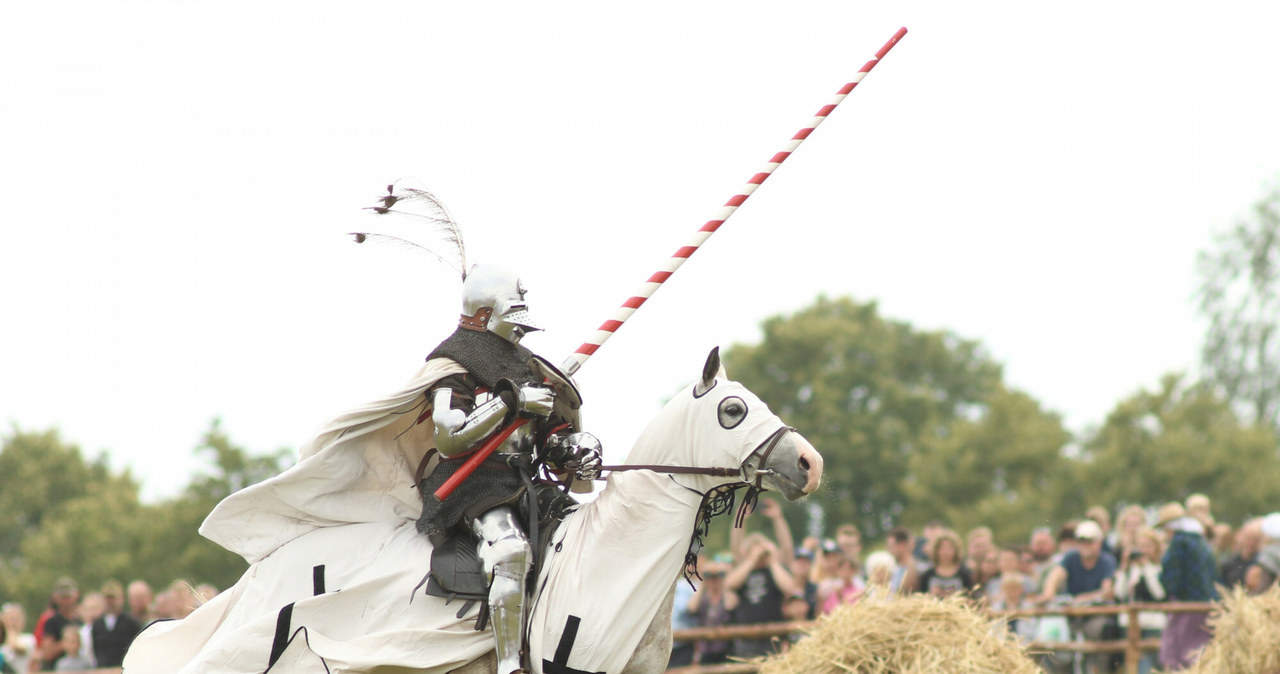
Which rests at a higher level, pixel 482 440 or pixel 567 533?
pixel 482 440

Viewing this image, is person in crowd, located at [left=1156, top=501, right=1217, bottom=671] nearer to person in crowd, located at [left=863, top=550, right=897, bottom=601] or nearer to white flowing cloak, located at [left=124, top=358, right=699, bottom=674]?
person in crowd, located at [left=863, top=550, right=897, bottom=601]

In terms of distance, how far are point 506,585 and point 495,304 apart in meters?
1.30

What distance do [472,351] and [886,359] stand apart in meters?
41.6

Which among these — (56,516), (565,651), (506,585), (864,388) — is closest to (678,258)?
(506,585)

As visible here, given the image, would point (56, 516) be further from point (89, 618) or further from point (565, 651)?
point (565, 651)

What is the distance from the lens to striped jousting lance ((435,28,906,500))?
6.07 metres

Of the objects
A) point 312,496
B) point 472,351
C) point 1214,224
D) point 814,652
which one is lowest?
point 814,652

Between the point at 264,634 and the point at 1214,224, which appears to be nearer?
the point at 264,634

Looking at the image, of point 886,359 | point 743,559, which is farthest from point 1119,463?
point 743,559

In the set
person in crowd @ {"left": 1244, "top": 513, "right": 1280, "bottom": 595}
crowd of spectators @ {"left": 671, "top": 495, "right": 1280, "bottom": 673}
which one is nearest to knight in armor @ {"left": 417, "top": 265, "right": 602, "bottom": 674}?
crowd of spectators @ {"left": 671, "top": 495, "right": 1280, "bottom": 673}

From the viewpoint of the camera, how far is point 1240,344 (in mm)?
39875

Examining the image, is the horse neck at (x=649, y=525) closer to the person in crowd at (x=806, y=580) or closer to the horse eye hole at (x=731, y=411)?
the horse eye hole at (x=731, y=411)

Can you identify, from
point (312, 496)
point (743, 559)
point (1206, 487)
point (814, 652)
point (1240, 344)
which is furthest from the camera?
point (1240, 344)

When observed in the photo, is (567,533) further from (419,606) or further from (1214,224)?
(1214,224)
